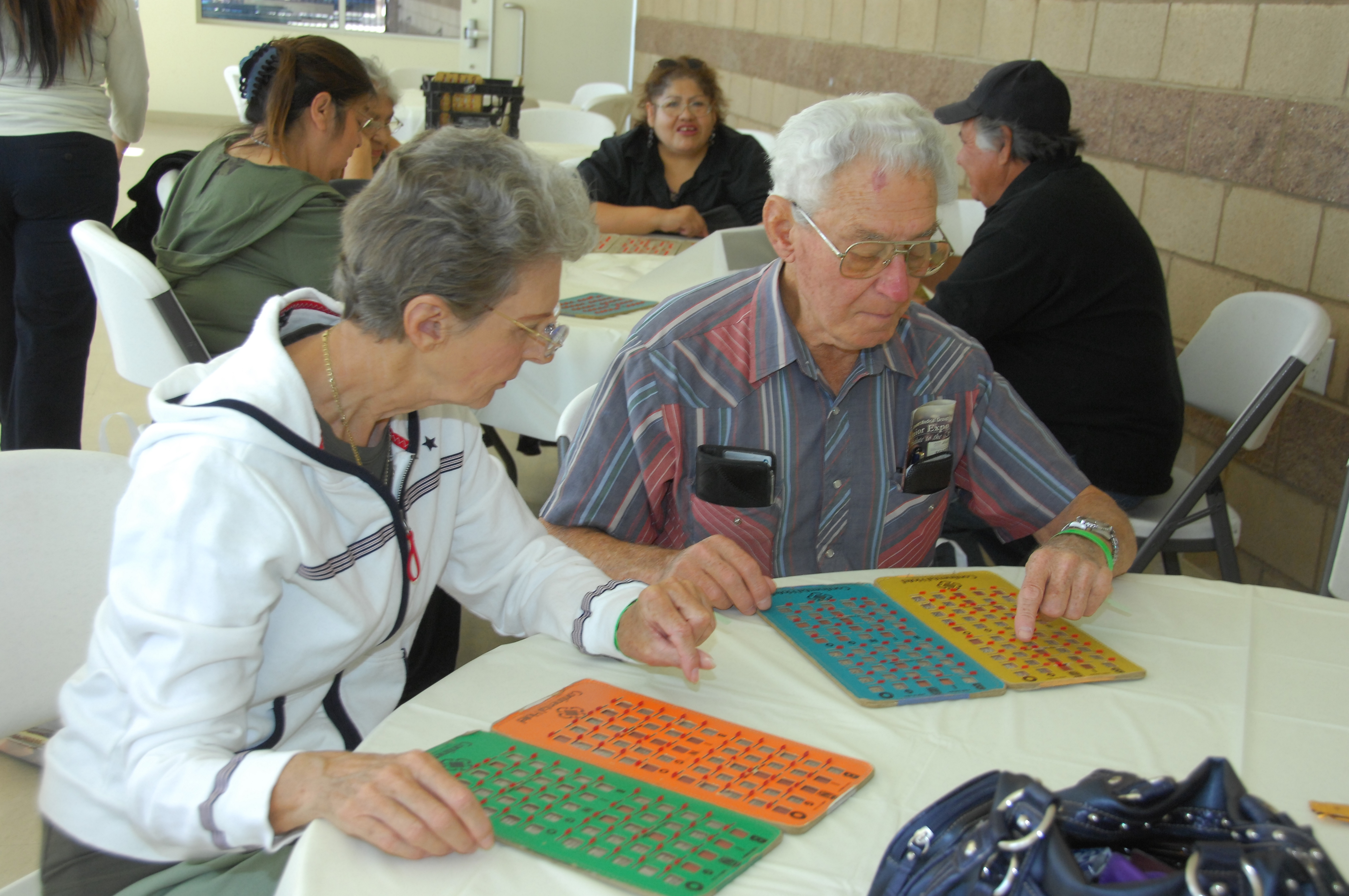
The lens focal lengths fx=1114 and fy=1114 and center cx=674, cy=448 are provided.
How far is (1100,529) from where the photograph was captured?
61.0 inches

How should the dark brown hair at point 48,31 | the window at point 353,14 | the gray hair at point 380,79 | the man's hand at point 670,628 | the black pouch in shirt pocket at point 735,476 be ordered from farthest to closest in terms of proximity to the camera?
the window at point 353,14
the gray hair at point 380,79
the dark brown hair at point 48,31
the black pouch in shirt pocket at point 735,476
the man's hand at point 670,628

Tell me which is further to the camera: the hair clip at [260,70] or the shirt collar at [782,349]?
the hair clip at [260,70]

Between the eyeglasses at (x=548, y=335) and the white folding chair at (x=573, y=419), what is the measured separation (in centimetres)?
42

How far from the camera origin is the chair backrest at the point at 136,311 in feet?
7.24

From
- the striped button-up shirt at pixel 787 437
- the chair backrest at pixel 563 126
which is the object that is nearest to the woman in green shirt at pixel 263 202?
the striped button-up shirt at pixel 787 437

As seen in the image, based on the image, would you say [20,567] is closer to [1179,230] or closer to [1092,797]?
[1092,797]

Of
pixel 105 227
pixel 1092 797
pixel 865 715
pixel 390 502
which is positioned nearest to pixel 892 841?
pixel 1092 797

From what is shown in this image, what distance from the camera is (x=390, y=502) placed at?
1.24 m

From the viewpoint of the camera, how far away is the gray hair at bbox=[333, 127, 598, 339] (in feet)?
3.99

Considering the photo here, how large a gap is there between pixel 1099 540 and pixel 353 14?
11847 mm

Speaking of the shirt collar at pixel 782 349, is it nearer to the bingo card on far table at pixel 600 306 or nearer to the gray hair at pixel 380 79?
the bingo card on far table at pixel 600 306

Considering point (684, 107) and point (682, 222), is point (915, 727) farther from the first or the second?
point (684, 107)

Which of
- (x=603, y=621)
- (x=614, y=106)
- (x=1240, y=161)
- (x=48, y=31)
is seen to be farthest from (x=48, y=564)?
(x=614, y=106)

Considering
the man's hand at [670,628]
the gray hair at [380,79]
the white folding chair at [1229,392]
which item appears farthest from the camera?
the gray hair at [380,79]
